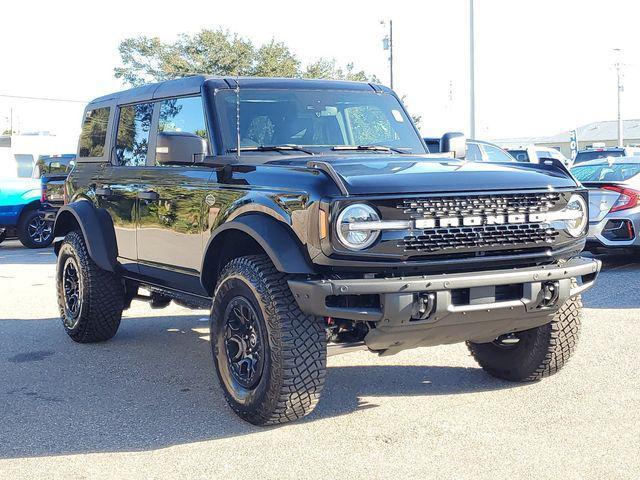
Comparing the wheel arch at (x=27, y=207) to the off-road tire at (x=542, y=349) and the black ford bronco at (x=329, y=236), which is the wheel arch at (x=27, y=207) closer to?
the black ford bronco at (x=329, y=236)

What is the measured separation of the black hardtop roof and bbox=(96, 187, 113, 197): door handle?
2.31 ft

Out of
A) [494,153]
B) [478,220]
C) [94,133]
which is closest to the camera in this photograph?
[478,220]

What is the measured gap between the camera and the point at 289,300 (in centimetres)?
457

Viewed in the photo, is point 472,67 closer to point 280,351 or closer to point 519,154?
point 519,154

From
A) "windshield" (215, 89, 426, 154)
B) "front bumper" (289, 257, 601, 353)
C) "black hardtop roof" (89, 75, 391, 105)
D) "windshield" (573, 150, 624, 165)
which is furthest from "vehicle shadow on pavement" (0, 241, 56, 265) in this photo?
"windshield" (573, 150, 624, 165)

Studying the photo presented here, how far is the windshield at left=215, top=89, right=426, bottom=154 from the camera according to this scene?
5.63 m

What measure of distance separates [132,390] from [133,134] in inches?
79.7

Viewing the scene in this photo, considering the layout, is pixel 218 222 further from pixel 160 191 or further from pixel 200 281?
pixel 160 191

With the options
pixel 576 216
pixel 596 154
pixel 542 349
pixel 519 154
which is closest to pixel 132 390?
pixel 542 349

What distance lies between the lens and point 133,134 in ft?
21.7

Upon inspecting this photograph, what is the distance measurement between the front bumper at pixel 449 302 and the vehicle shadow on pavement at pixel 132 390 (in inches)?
34.7

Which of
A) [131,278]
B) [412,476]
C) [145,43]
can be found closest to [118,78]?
[145,43]

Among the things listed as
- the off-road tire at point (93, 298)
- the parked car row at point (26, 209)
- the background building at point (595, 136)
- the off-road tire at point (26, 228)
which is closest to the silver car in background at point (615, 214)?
the off-road tire at point (93, 298)

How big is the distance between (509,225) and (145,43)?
43909 millimetres
